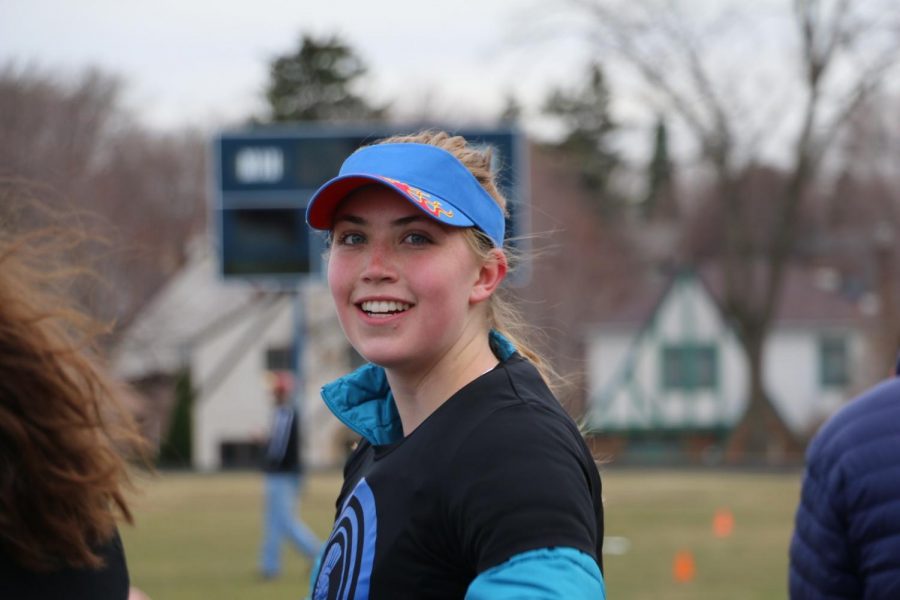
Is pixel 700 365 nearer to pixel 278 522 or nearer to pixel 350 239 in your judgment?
pixel 278 522

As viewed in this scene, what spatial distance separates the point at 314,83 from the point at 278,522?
43813 millimetres

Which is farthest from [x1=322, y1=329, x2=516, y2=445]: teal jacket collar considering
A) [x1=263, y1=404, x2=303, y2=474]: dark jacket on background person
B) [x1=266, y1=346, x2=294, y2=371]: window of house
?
[x1=266, y1=346, x2=294, y2=371]: window of house

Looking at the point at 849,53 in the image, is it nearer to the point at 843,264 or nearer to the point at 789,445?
the point at 789,445

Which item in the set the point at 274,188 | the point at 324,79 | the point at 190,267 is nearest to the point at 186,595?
the point at 274,188

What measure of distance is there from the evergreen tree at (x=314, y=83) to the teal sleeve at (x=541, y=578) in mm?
54063

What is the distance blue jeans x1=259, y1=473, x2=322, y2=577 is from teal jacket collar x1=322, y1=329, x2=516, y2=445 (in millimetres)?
10331

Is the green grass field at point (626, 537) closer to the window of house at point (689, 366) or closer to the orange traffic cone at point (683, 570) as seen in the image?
the orange traffic cone at point (683, 570)

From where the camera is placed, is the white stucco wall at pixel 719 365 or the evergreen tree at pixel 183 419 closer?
the evergreen tree at pixel 183 419

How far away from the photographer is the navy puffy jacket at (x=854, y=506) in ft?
11.6

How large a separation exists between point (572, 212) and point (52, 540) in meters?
59.8

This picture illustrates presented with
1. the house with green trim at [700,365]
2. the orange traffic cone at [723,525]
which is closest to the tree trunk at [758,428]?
the house with green trim at [700,365]

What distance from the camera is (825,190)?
74.2m

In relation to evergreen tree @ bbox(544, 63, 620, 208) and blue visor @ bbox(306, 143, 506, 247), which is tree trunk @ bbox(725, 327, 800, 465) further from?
blue visor @ bbox(306, 143, 506, 247)

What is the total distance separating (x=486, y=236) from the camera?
2914 millimetres
